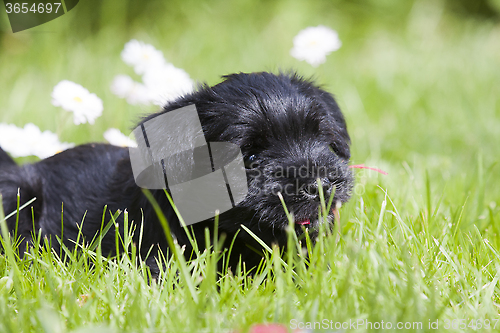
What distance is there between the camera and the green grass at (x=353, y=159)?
1.56 meters

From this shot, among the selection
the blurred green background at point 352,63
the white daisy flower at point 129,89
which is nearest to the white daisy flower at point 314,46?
the blurred green background at point 352,63

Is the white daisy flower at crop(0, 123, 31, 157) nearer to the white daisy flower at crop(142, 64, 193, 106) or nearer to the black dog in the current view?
the black dog

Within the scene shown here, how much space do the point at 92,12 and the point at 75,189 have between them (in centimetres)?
572

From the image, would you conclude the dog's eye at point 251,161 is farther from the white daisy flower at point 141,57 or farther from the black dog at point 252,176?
the white daisy flower at point 141,57

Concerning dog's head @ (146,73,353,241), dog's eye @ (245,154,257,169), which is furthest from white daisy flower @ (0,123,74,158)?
dog's eye @ (245,154,257,169)

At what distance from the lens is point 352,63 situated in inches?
255

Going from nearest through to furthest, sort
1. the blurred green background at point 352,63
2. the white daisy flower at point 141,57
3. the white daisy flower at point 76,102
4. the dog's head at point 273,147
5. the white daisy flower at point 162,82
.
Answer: the dog's head at point 273,147 → the white daisy flower at point 76,102 → the white daisy flower at point 162,82 → the white daisy flower at point 141,57 → the blurred green background at point 352,63

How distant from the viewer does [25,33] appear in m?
6.45

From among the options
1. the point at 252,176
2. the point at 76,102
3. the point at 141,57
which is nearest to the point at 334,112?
the point at 252,176

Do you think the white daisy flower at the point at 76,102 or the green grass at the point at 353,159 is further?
the white daisy flower at the point at 76,102

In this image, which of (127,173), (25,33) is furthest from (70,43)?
(127,173)

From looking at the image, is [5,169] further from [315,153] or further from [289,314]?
[289,314]

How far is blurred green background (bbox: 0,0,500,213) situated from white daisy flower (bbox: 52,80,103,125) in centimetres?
31

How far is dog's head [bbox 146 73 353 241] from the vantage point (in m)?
1.98
